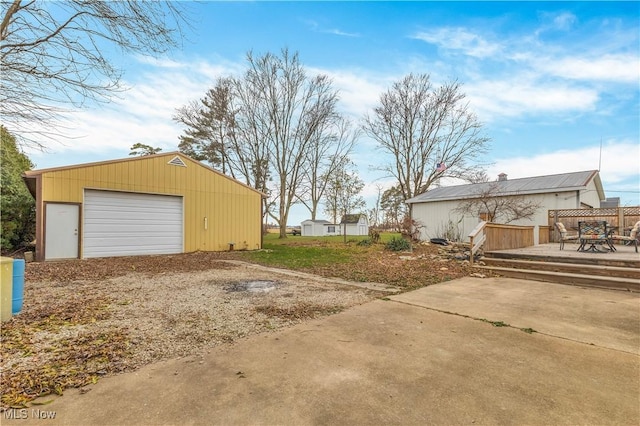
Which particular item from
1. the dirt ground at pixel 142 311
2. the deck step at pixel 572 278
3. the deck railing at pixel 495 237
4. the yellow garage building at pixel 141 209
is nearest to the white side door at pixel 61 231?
the yellow garage building at pixel 141 209

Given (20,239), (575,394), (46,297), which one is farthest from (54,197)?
(575,394)

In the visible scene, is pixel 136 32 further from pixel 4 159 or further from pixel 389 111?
pixel 389 111

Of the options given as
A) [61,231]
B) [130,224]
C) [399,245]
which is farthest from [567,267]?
[61,231]

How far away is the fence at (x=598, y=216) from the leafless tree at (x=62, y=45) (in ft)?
46.8

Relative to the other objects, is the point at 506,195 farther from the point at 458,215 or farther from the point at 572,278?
the point at 572,278

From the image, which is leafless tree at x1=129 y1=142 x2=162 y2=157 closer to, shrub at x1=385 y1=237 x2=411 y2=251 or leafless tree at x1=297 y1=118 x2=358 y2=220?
leafless tree at x1=297 y1=118 x2=358 y2=220

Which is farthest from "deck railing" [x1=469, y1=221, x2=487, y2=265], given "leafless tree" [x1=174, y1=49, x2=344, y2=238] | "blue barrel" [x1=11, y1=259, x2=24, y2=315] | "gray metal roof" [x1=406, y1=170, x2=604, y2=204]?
"leafless tree" [x1=174, y1=49, x2=344, y2=238]

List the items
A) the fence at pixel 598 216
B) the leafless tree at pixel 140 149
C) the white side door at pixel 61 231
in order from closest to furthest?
the white side door at pixel 61 231 < the fence at pixel 598 216 < the leafless tree at pixel 140 149

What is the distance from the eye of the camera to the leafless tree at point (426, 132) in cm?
1944

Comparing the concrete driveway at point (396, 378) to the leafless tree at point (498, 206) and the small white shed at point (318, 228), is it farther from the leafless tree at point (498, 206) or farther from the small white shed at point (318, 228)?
the small white shed at point (318, 228)

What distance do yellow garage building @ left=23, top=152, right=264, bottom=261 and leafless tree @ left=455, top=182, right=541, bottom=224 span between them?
10.5 meters

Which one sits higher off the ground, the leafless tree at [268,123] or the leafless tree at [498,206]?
the leafless tree at [268,123]

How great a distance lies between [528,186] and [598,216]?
2.95 meters

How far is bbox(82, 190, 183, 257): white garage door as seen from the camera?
30.9 feet
